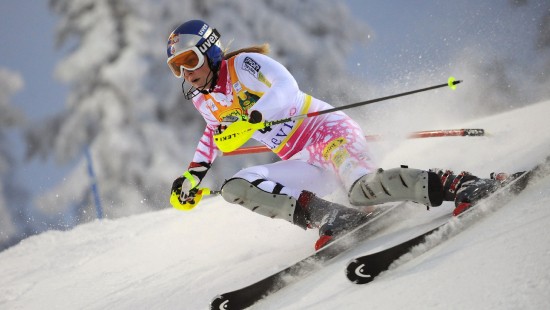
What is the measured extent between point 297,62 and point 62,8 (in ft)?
16.9

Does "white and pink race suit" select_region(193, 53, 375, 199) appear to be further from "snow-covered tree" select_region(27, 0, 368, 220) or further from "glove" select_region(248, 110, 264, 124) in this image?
"snow-covered tree" select_region(27, 0, 368, 220)

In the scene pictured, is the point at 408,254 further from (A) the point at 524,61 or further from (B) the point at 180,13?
(B) the point at 180,13

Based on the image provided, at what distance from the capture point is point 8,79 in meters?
10.6

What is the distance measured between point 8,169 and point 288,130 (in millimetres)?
10200

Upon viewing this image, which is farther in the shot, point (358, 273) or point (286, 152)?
point (286, 152)

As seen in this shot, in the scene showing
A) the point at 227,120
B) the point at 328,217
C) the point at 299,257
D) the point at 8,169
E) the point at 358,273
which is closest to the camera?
the point at 358,273

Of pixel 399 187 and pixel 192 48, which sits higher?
pixel 192 48

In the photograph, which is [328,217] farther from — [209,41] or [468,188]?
[209,41]

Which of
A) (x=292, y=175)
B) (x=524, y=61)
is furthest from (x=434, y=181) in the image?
(x=524, y=61)

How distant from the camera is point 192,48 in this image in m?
2.76

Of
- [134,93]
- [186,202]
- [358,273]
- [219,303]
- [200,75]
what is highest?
[134,93]

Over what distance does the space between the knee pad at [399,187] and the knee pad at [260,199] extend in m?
0.31

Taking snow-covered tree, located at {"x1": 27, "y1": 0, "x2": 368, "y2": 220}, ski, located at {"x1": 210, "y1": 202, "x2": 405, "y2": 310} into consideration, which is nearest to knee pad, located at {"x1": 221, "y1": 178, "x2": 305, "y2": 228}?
ski, located at {"x1": 210, "y1": 202, "x2": 405, "y2": 310}

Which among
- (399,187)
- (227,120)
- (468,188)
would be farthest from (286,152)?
(468,188)
